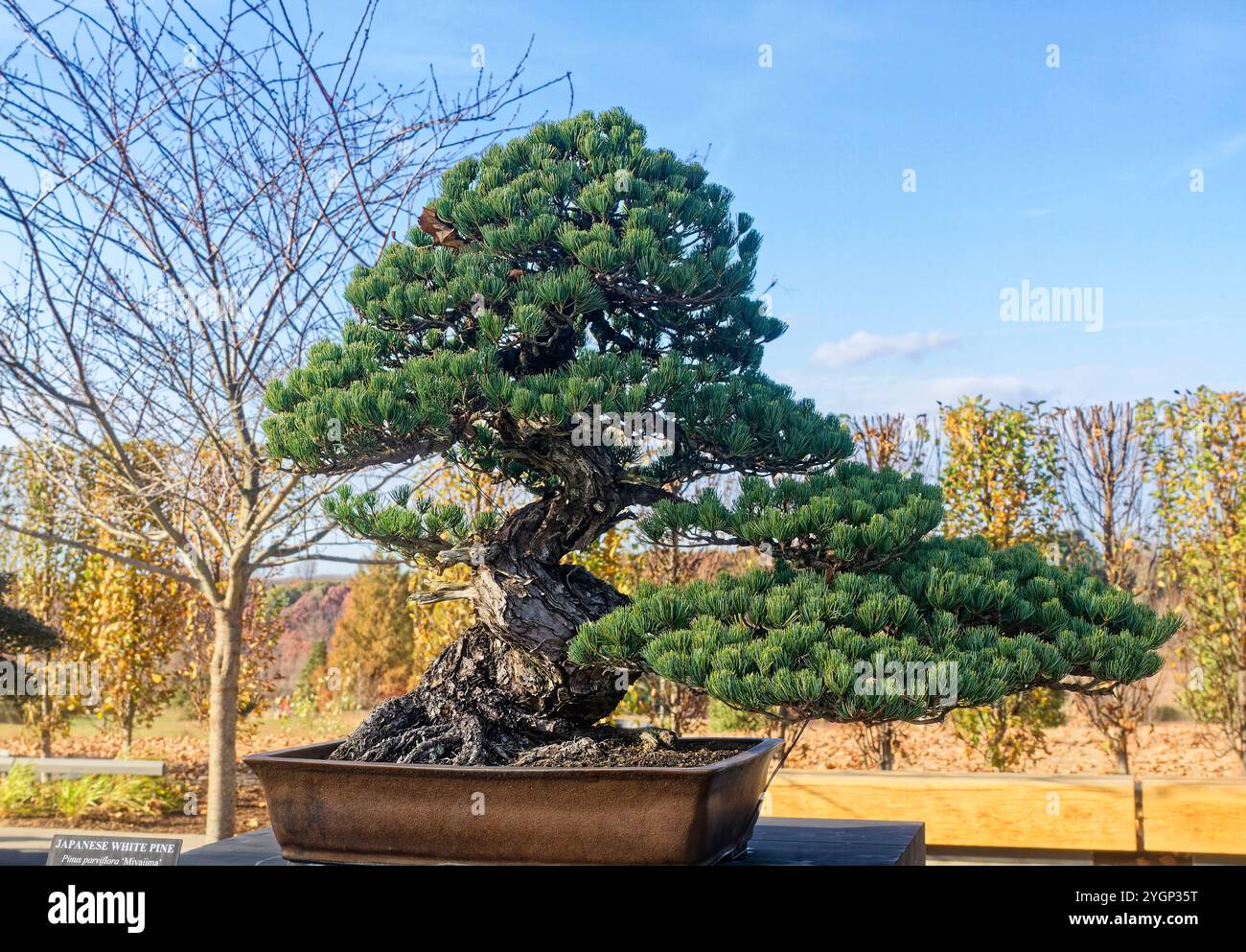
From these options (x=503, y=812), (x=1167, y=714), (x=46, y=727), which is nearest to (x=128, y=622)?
(x=46, y=727)

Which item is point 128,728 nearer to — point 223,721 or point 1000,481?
point 223,721

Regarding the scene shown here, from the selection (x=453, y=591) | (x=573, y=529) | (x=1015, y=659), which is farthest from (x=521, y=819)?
(x=1015, y=659)

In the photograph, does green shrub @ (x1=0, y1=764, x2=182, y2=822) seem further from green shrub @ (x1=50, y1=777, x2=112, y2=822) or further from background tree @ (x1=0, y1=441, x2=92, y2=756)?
background tree @ (x1=0, y1=441, x2=92, y2=756)

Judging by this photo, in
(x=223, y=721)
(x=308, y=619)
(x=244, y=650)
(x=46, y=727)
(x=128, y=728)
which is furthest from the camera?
(x=308, y=619)

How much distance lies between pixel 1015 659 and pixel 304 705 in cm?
967

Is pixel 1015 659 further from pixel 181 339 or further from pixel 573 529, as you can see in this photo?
pixel 181 339

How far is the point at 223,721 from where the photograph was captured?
224 inches

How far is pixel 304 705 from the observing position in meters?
10.6

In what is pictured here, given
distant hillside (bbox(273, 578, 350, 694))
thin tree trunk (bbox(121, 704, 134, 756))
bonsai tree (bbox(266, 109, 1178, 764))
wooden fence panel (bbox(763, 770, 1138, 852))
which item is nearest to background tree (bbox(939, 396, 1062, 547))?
wooden fence panel (bbox(763, 770, 1138, 852))

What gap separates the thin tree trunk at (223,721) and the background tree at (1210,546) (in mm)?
6574

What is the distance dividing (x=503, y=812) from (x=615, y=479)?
1004 millimetres

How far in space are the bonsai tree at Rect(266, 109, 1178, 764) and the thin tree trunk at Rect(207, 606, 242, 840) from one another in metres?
3.34

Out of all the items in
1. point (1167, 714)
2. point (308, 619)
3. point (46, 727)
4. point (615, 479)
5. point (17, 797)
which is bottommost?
point (1167, 714)
